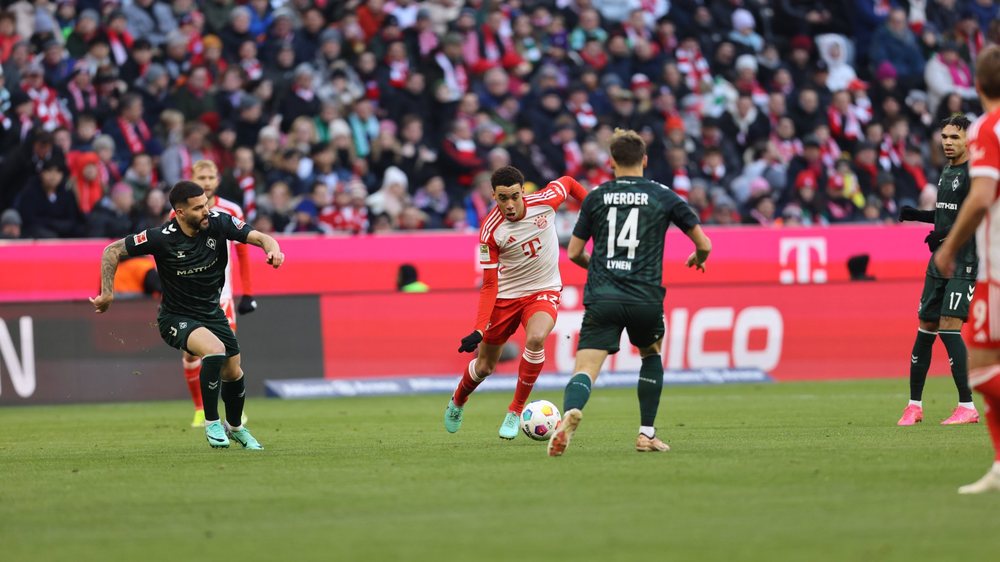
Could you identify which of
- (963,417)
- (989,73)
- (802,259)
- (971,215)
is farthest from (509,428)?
(802,259)

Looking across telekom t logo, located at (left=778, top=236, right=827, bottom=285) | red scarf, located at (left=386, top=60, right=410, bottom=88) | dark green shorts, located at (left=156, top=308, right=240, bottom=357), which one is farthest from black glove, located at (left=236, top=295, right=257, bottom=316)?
telekom t logo, located at (left=778, top=236, right=827, bottom=285)

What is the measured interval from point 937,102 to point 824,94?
8.43 feet

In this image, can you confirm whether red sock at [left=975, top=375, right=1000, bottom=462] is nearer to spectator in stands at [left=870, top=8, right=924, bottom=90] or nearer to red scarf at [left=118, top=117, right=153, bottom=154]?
red scarf at [left=118, top=117, right=153, bottom=154]

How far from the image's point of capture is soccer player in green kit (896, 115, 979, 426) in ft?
40.5

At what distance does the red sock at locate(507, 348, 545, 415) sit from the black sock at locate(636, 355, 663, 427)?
7.17ft

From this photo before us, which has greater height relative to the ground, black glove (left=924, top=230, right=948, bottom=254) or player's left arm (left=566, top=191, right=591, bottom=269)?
player's left arm (left=566, top=191, right=591, bottom=269)

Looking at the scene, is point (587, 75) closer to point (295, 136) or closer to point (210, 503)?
point (295, 136)

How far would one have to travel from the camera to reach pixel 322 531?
23.1 feet

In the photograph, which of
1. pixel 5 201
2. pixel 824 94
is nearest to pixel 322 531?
pixel 5 201

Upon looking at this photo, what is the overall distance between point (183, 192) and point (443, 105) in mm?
12917

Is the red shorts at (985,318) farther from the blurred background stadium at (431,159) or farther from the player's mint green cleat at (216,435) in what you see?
the blurred background stadium at (431,159)

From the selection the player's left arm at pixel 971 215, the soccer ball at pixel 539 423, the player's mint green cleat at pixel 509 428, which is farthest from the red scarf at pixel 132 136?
the player's left arm at pixel 971 215

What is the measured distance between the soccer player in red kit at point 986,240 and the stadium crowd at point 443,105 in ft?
47.6

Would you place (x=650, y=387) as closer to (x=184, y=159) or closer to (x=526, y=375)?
(x=526, y=375)
